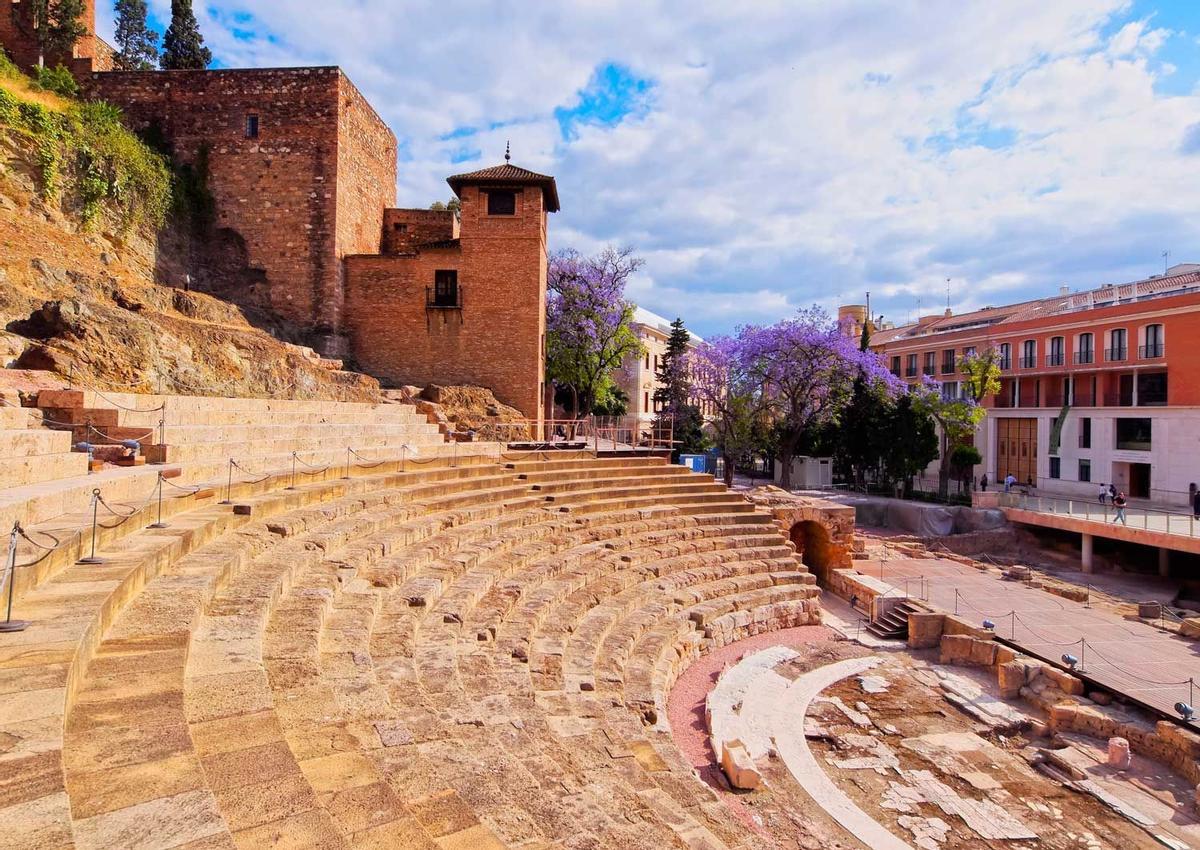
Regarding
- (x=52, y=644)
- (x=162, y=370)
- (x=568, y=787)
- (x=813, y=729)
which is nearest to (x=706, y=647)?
(x=813, y=729)

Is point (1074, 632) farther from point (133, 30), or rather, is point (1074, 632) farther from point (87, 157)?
point (133, 30)

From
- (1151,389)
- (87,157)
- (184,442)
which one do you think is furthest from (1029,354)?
(87,157)

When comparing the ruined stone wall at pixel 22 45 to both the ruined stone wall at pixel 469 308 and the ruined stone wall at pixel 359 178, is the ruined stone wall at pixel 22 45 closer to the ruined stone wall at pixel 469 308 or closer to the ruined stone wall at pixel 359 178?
the ruined stone wall at pixel 359 178

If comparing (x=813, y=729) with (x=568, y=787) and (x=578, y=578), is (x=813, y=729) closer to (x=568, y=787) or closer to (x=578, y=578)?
(x=578, y=578)

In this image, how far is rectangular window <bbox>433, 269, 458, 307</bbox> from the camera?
878 inches

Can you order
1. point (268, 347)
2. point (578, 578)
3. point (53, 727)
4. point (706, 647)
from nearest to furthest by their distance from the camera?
point (53, 727), point (578, 578), point (706, 647), point (268, 347)

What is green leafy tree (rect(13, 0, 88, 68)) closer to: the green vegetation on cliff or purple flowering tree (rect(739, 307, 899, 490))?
the green vegetation on cliff

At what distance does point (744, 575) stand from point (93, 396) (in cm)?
1201

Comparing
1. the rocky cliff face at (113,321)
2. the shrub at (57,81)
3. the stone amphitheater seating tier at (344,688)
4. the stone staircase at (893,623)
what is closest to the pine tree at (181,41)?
the shrub at (57,81)

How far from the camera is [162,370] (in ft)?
38.8

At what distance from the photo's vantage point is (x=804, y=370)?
30.2 m

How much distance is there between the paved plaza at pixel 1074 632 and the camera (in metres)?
11.3

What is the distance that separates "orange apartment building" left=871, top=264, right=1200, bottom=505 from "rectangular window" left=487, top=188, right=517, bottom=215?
28283 mm

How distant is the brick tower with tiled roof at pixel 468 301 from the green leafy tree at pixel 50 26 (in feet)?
38.0
